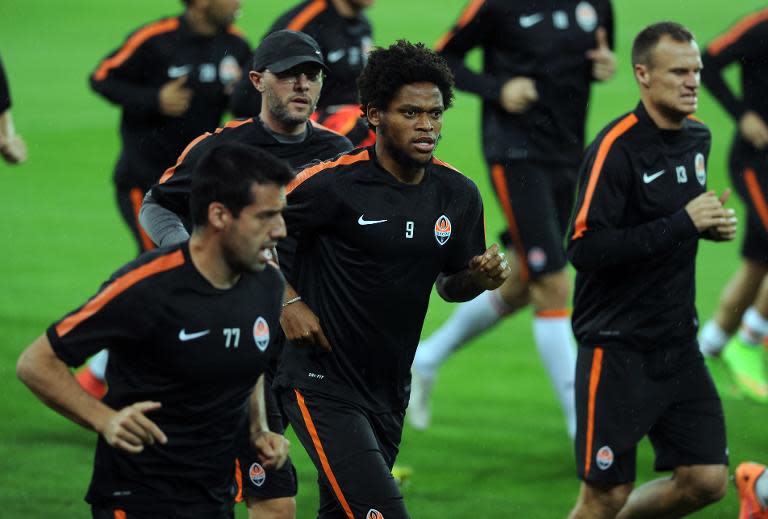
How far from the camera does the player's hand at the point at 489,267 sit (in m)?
5.62

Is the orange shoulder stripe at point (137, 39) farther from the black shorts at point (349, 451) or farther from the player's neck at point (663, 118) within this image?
the black shorts at point (349, 451)

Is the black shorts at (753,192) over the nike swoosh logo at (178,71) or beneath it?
beneath

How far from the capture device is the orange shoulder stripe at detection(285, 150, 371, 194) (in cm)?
584

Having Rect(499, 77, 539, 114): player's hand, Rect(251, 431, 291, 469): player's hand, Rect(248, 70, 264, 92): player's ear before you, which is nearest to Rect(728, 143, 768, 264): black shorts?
Rect(499, 77, 539, 114): player's hand

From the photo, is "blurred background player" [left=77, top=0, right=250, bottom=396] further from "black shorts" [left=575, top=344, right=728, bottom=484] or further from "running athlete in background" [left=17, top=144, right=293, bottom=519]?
"running athlete in background" [left=17, top=144, right=293, bottom=519]

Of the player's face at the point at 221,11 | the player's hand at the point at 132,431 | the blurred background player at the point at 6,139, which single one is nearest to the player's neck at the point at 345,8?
the player's face at the point at 221,11

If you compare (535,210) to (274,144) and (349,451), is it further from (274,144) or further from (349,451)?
(349,451)

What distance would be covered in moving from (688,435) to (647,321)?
0.51m

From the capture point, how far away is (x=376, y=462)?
18.6 ft

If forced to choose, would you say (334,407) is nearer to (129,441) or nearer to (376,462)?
(376,462)

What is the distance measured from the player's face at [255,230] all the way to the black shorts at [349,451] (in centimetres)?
114

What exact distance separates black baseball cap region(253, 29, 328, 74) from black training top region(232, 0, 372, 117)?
1.81m

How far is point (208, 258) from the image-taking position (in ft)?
15.8

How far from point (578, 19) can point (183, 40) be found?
237 centimetres
